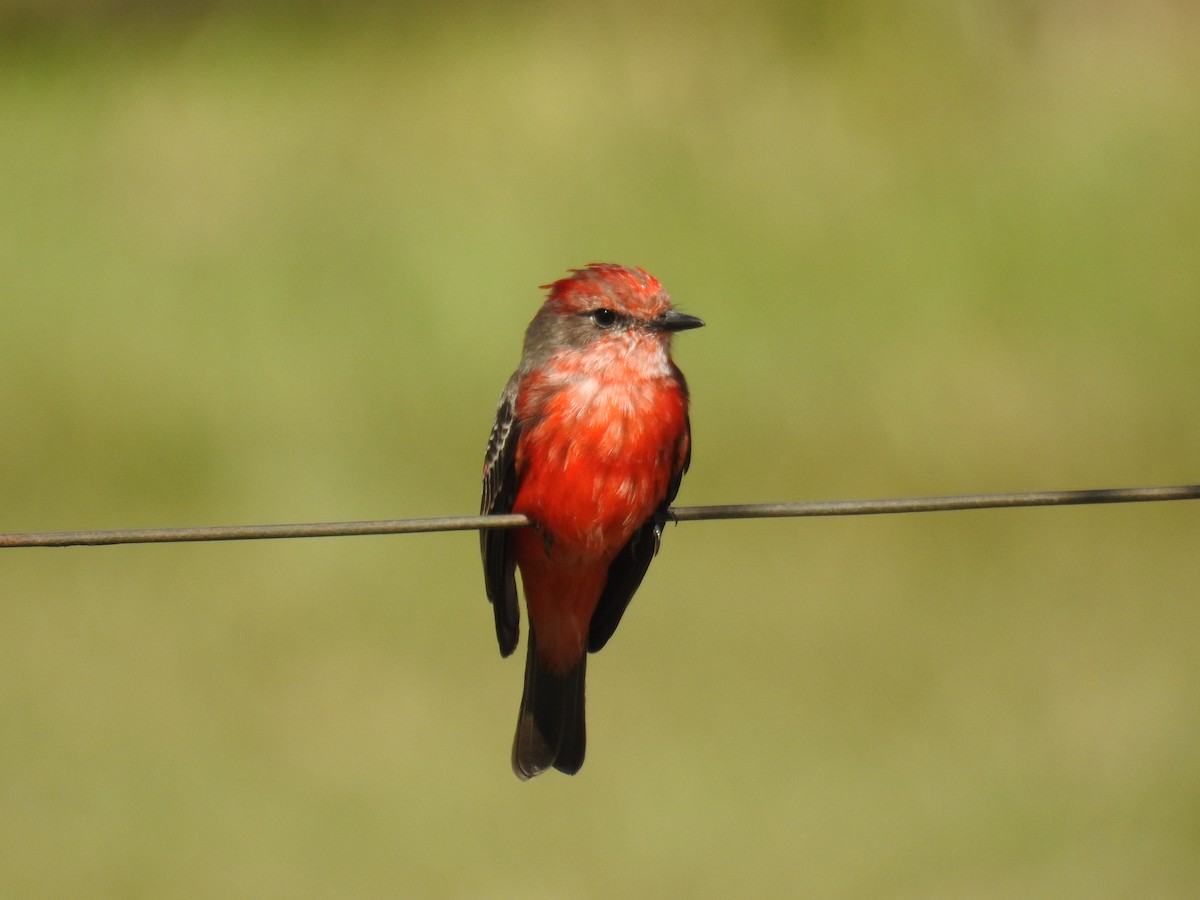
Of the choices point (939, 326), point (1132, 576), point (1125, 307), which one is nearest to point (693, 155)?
point (939, 326)

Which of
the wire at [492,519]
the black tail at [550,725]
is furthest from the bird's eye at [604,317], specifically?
the wire at [492,519]

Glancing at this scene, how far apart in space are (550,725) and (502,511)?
2.62 feet

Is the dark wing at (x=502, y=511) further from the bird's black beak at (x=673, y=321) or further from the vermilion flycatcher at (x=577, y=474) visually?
the bird's black beak at (x=673, y=321)

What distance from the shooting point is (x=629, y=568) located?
4738 mm

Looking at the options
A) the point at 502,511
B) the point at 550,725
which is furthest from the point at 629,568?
the point at 550,725

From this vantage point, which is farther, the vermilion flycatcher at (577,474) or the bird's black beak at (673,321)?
the bird's black beak at (673,321)

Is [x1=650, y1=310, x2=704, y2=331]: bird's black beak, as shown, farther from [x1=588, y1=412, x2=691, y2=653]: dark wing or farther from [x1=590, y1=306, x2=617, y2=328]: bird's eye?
[x1=588, y1=412, x2=691, y2=653]: dark wing

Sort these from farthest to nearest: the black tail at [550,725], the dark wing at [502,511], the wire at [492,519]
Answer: the black tail at [550,725]
the dark wing at [502,511]
the wire at [492,519]

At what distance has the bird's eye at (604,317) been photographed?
179 inches

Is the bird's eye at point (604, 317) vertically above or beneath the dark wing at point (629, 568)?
above

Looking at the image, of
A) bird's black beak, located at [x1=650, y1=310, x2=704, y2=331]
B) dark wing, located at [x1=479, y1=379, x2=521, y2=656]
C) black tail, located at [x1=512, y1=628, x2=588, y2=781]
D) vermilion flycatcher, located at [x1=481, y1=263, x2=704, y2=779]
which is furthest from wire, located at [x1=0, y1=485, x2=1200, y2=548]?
black tail, located at [x1=512, y1=628, x2=588, y2=781]

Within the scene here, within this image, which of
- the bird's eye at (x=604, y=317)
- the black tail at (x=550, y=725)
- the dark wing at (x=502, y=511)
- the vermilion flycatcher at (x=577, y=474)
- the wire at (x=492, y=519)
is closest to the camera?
the wire at (x=492, y=519)

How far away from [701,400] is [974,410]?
4.81 ft

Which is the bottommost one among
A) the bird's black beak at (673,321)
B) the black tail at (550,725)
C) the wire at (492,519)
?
the black tail at (550,725)
